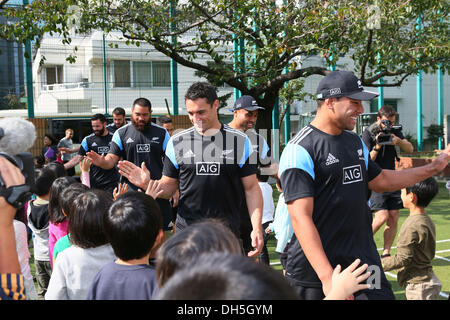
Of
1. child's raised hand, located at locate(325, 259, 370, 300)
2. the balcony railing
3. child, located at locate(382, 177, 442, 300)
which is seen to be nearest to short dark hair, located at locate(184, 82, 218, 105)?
child, located at locate(382, 177, 442, 300)

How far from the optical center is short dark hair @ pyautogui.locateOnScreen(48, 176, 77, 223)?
13.4 ft

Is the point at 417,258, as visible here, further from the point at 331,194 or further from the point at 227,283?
the point at 227,283

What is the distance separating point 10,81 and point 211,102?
28327mm

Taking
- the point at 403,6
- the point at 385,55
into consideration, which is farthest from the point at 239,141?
the point at 385,55

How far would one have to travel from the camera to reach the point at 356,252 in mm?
3064

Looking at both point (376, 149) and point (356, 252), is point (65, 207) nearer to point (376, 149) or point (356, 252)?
point (356, 252)

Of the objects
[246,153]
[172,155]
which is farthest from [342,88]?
[172,155]

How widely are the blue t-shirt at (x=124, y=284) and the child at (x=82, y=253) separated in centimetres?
46

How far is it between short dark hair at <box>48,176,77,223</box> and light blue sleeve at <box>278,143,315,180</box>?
207cm

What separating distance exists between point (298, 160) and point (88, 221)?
1.34 metres

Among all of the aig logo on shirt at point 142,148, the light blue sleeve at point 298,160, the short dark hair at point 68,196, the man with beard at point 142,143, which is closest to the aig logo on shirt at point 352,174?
the light blue sleeve at point 298,160

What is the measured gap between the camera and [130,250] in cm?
237

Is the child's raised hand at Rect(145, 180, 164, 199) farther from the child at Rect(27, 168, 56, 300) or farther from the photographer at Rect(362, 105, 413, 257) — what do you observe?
the photographer at Rect(362, 105, 413, 257)

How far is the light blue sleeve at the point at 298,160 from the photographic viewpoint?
3.03m
